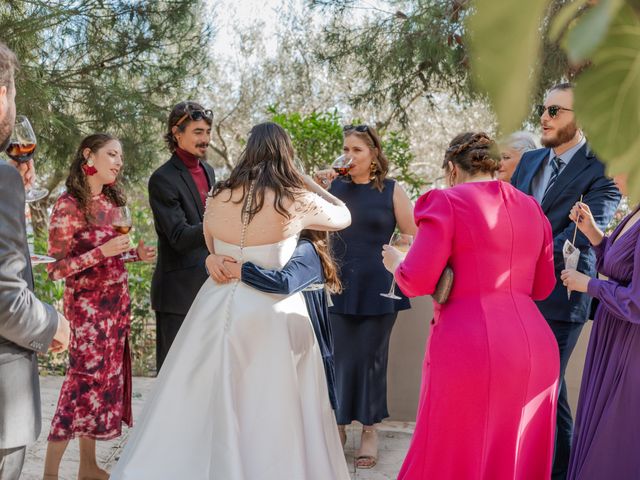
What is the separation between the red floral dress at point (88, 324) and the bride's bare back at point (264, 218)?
0.76 meters

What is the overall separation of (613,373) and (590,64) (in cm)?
297

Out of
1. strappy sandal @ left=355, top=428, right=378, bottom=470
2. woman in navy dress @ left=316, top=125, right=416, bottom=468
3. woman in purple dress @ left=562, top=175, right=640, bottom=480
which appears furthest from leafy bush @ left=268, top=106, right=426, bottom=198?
woman in purple dress @ left=562, top=175, right=640, bottom=480

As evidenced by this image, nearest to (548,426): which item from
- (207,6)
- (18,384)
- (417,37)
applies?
(18,384)

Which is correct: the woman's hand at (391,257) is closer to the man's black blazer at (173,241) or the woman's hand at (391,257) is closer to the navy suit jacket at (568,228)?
the navy suit jacket at (568,228)

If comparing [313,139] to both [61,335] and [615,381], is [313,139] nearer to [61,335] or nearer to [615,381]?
[615,381]

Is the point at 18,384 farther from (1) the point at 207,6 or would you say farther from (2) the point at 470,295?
(1) the point at 207,6

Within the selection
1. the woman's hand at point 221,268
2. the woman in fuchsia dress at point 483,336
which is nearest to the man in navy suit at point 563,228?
the woman in fuchsia dress at point 483,336

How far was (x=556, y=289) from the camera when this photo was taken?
12.2 ft

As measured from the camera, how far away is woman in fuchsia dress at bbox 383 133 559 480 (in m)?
2.86

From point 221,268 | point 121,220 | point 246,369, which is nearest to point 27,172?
point 121,220

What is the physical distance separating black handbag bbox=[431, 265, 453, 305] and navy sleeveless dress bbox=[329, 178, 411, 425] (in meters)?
1.55

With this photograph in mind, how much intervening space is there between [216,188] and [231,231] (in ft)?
0.72

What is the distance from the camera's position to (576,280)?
3135 mm

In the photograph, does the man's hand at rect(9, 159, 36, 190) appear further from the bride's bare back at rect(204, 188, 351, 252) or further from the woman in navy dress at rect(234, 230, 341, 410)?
the woman in navy dress at rect(234, 230, 341, 410)
